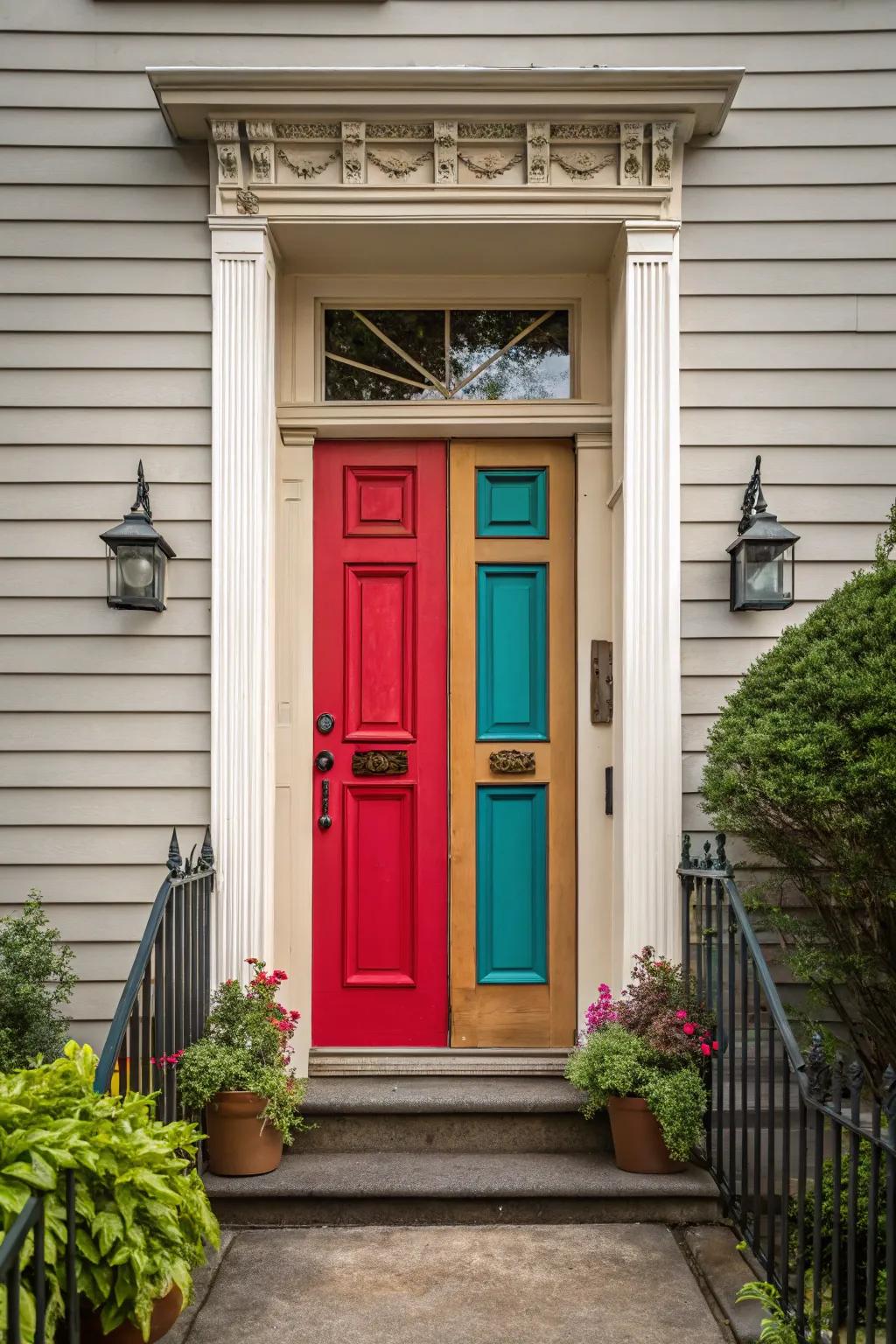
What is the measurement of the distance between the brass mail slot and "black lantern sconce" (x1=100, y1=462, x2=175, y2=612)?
0.95 m

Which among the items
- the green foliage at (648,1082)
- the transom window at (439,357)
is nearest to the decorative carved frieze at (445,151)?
the transom window at (439,357)

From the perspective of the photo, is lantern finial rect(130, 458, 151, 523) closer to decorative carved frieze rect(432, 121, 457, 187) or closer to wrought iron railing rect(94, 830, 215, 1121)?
wrought iron railing rect(94, 830, 215, 1121)

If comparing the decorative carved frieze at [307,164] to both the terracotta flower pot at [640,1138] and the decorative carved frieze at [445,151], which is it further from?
the terracotta flower pot at [640,1138]

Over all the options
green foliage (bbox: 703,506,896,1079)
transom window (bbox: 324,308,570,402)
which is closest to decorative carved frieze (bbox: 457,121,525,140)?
transom window (bbox: 324,308,570,402)

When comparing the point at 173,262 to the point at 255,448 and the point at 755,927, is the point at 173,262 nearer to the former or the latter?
the point at 255,448

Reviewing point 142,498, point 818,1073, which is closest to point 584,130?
point 142,498

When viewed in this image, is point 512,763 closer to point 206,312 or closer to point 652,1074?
point 652,1074

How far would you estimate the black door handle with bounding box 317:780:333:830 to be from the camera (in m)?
4.35

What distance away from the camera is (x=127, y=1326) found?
97.6 inches

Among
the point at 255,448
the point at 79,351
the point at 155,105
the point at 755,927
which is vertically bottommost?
the point at 755,927

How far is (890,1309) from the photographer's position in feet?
7.27

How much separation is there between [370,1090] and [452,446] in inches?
94.6

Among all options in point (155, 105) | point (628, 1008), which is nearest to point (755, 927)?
point (628, 1008)

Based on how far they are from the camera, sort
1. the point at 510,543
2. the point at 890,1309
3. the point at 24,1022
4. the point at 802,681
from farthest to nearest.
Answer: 1. the point at 510,543
2. the point at 24,1022
3. the point at 802,681
4. the point at 890,1309
